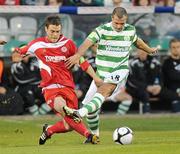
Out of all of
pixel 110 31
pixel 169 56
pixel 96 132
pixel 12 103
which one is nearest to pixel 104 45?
pixel 110 31

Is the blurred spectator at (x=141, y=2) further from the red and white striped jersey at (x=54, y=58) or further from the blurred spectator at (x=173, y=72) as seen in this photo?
the red and white striped jersey at (x=54, y=58)

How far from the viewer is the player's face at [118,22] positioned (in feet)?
46.3

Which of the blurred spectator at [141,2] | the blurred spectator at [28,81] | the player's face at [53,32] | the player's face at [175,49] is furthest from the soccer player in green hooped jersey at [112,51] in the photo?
the blurred spectator at [141,2]

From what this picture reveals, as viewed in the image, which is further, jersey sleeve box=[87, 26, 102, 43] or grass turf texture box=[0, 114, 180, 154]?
jersey sleeve box=[87, 26, 102, 43]

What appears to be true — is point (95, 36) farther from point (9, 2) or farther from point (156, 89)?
point (9, 2)

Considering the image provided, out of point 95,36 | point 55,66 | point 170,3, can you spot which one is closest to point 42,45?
point 55,66

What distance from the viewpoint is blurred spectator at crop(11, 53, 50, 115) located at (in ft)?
65.7

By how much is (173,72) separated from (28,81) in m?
3.64

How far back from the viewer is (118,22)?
14156mm

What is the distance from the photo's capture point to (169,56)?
839 inches

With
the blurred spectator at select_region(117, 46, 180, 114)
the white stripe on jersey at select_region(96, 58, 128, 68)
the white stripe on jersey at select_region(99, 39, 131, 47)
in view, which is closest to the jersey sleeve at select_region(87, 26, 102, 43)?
the white stripe on jersey at select_region(99, 39, 131, 47)

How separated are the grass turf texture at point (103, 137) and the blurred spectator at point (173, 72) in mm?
689

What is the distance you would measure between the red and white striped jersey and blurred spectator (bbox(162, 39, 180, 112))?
7150 millimetres

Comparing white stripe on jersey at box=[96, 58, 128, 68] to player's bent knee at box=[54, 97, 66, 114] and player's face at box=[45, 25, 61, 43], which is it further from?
player's bent knee at box=[54, 97, 66, 114]
